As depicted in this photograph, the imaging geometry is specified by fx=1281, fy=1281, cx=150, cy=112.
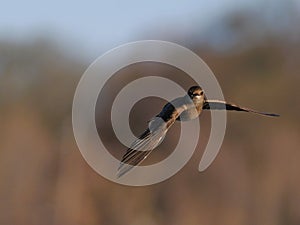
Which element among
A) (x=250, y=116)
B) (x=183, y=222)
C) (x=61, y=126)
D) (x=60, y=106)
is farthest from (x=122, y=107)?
(x=60, y=106)

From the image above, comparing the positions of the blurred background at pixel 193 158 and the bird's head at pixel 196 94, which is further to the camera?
the blurred background at pixel 193 158

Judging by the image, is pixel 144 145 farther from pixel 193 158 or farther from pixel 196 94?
pixel 193 158

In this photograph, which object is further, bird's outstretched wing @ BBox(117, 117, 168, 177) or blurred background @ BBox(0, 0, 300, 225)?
blurred background @ BBox(0, 0, 300, 225)

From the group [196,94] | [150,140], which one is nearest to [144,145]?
[150,140]

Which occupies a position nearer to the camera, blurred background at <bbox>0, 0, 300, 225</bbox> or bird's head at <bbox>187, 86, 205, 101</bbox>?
bird's head at <bbox>187, 86, 205, 101</bbox>

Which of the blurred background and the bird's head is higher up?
the bird's head

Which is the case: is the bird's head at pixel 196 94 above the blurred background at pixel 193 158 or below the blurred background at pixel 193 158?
above

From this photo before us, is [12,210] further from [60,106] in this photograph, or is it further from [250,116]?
[60,106]
